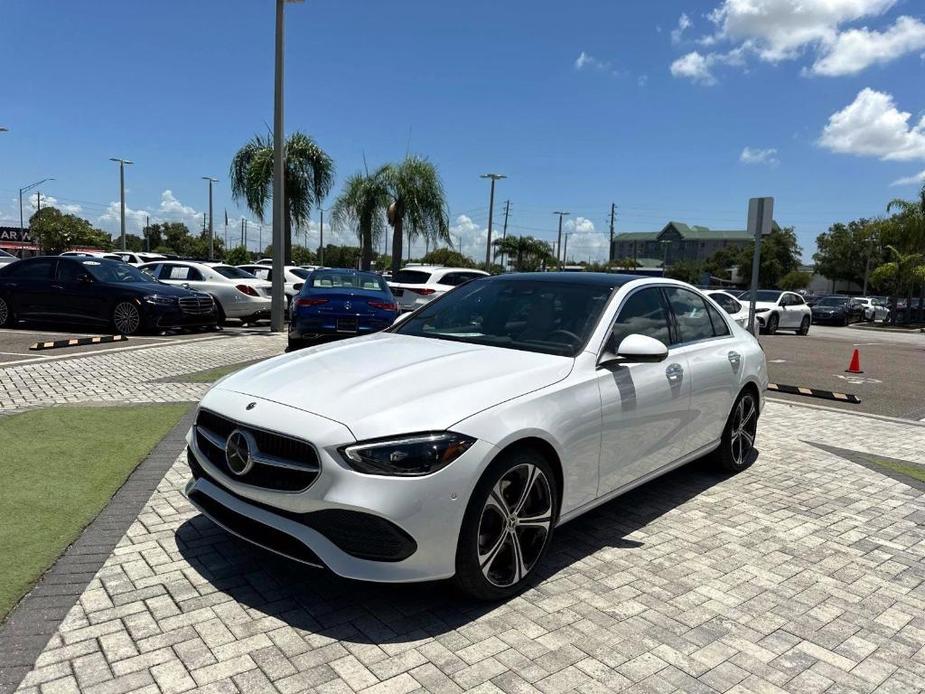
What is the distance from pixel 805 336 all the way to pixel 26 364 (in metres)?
23.6

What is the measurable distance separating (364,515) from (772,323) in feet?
77.8

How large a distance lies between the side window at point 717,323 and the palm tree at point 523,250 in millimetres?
62973

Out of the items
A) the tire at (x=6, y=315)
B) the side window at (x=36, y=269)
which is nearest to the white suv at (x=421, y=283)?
the side window at (x=36, y=269)

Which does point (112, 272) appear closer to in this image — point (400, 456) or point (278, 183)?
point (278, 183)

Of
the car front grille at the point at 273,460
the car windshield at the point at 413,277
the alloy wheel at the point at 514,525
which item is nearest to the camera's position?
the car front grille at the point at 273,460

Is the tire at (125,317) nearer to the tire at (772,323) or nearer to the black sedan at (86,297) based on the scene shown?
the black sedan at (86,297)

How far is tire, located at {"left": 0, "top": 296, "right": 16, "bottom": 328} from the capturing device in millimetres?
13547

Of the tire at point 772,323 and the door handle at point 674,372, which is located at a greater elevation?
the door handle at point 674,372

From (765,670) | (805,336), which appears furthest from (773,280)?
(765,670)

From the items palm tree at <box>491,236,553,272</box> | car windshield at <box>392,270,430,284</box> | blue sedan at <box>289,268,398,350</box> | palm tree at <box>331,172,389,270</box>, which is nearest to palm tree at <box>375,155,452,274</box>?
palm tree at <box>331,172,389,270</box>

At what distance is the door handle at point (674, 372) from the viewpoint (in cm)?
432

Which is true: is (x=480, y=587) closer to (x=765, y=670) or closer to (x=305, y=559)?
(x=305, y=559)

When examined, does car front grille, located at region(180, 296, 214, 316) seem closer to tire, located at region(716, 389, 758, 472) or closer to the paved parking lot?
the paved parking lot

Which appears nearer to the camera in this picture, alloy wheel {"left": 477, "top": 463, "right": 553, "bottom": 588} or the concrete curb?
the concrete curb
